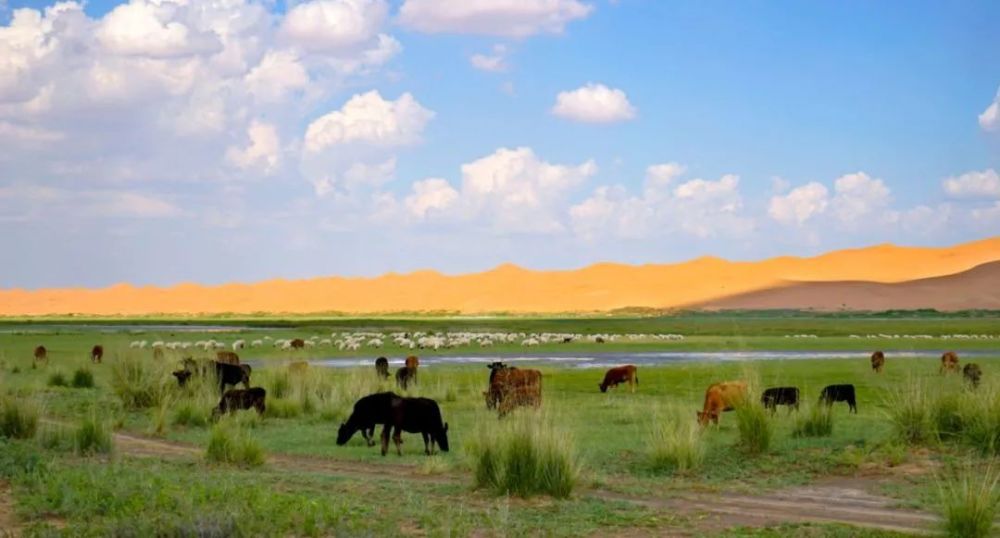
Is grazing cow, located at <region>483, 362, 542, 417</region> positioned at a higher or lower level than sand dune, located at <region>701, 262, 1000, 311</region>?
lower

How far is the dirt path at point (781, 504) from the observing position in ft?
40.4

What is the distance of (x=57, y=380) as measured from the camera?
3294cm

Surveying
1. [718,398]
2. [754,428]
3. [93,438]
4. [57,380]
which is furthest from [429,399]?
[57,380]

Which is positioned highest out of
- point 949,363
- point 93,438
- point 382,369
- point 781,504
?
point 382,369

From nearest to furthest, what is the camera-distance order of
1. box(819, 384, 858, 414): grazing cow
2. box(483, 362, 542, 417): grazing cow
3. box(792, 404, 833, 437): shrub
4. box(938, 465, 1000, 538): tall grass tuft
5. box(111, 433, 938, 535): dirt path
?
box(938, 465, 1000, 538): tall grass tuft → box(111, 433, 938, 535): dirt path → box(792, 404, 833, 437): shrub → box(483, 362, 542, 417): grazing cow → box(819, 384, 858, 414): grazing cow

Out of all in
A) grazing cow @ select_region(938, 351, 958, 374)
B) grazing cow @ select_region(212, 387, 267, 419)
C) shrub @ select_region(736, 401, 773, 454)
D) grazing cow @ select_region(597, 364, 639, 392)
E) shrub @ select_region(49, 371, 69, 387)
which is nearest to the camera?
shrub @ select_region(736, 401, 773, 454)

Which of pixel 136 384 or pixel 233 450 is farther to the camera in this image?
pixel 136 384

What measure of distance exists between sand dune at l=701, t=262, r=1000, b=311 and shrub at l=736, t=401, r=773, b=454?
112777 mm

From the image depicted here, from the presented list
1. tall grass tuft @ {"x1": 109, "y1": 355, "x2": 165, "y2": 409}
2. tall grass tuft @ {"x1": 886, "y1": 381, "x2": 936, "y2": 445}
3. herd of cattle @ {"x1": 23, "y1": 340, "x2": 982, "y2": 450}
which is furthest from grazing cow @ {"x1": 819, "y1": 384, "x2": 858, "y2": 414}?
tall grass tuft @ {"x1": 109, "y1": 355, "x2": 165, "y2": 409}

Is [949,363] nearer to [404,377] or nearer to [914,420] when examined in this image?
[404,377]

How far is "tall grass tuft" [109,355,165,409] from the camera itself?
25719 mm

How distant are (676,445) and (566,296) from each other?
16510 cm

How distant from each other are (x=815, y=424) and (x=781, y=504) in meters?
6.04

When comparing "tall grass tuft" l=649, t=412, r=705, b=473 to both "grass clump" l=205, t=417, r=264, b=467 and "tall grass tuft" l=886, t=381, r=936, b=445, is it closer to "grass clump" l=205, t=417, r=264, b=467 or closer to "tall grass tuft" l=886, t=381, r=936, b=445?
"tall grass tuft" l=886, t=381, r=936, b=445
